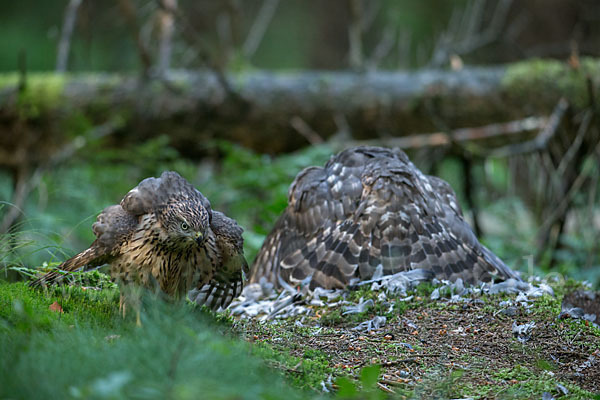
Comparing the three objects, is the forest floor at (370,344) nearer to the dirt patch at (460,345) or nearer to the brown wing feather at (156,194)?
the dirt patch at (460,345)

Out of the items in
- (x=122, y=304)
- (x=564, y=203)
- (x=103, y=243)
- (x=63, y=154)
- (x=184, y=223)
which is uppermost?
(x=564, y=203)

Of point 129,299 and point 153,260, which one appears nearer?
point 129,299

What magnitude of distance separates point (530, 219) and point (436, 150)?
11.1ft

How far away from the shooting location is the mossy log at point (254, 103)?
7102 millimetres

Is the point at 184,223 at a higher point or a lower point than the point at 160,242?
higher

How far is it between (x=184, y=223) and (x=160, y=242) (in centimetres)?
21

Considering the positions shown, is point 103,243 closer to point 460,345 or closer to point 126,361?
point 126,361

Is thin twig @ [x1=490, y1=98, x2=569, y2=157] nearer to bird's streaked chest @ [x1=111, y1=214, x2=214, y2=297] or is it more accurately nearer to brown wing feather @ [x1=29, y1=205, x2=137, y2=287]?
bird's streaked chest @ [x1=111, y1=214, x2=214, y2=297]

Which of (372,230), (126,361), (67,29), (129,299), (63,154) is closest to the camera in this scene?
(126,361)

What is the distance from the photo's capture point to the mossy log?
23.3ft

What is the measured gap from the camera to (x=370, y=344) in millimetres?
3084

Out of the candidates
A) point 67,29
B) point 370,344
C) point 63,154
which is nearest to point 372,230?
point 370,344

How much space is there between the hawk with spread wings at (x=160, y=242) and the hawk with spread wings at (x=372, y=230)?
100cm

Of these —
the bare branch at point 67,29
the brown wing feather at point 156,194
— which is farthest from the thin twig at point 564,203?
the bare branch at point 67,29
